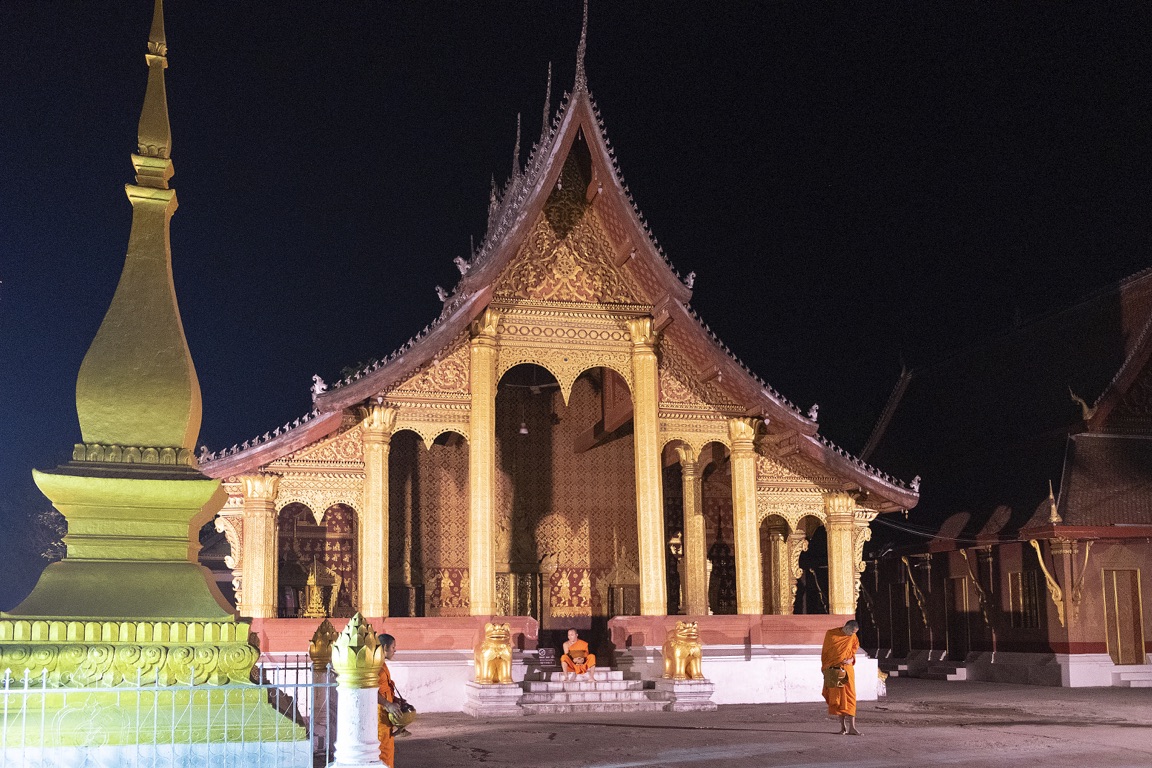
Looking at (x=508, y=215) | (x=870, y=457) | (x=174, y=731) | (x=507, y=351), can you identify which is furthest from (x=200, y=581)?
(x=870, y=457)

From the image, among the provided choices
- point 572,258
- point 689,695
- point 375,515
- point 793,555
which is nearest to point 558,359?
point 572,258

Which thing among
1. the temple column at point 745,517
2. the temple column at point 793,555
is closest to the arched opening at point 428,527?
the temple column at point 745,517

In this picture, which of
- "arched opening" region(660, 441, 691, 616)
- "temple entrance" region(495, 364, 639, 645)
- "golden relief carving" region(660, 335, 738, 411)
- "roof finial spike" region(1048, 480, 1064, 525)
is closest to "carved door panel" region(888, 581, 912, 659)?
"roof finial spike" region(1048, 480, 1064, 525)

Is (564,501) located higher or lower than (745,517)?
higher

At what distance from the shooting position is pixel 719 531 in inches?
717

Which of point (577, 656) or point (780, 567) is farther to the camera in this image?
point (780, 567)

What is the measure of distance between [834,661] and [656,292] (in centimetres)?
520

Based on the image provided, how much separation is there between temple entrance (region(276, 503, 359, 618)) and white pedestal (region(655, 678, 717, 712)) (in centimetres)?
529

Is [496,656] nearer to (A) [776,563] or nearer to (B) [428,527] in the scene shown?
(B) [428,527]

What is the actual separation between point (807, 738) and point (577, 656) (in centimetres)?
413

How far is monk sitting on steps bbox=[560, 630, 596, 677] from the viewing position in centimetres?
1387

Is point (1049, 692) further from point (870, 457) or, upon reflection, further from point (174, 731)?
point (174, 731)

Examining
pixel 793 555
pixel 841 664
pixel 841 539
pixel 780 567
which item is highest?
pixel 841 539

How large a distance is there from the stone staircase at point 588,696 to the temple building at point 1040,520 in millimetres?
8146
